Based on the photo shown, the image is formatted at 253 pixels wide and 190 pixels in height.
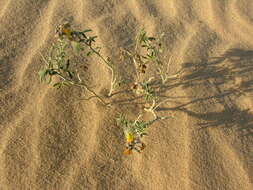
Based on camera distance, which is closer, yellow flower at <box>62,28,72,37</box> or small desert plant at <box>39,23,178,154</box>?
yellow flower at <box>62,28,72,37</box>

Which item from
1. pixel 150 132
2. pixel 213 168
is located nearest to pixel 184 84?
pixel 150 132

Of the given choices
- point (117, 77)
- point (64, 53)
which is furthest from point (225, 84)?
point (64, 53)

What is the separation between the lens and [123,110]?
2004mm

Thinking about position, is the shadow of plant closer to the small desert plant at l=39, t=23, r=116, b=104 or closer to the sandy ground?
Answer: the sandy ground

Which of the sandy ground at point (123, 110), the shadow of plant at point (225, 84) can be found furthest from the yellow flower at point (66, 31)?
the shadow of plant at point (225, 84)

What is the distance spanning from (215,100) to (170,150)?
0.46 metres

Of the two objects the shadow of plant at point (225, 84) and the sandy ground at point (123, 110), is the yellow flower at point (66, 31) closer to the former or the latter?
the sandy ground at point (123, 110)

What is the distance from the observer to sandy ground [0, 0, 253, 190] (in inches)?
67.7

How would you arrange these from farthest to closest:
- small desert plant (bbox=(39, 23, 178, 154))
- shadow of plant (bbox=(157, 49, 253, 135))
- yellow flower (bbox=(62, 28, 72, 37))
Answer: shadow of plant (bbox=(157, 49, 253, 135)) < small desert plant (bbox=(39, 23, 178, 154)) < yellow flower (bbox=(62, 28, 72, 37))

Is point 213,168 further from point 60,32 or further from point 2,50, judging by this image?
point 2,50

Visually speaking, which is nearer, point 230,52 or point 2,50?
point 2,50

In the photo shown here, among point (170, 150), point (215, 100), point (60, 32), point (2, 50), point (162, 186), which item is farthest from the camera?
point (2, 50)

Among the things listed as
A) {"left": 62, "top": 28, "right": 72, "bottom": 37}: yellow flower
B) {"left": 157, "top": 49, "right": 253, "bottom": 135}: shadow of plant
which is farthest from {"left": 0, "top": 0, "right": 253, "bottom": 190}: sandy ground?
{"left": 62, "top": 28, "right": 72, "bottom": 37}: yellow flower

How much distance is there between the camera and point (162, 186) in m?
1.69
